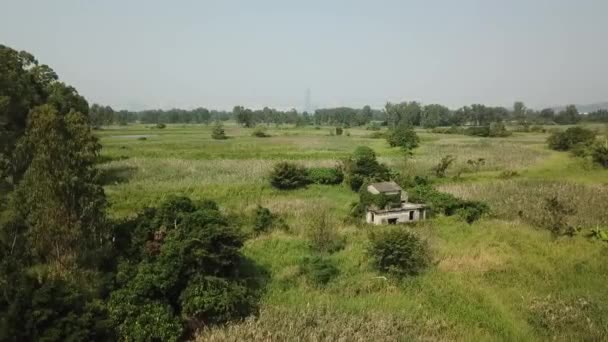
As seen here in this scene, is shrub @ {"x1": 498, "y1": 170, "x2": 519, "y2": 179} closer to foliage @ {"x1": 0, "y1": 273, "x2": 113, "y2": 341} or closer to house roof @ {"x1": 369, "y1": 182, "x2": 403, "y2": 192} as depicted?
house roof @ {"x1": 369, "y1": 182, "x2": 403, "y2": 192}

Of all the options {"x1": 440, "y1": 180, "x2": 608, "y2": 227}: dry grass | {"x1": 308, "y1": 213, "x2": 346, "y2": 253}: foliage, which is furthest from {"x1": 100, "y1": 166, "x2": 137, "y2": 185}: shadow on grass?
{"x1": 440, "y1": 180, "x2": 608, "y2": 227}: dry grass

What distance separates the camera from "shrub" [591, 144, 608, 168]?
131ft

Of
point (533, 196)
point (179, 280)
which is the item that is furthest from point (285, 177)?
point (179, 280)

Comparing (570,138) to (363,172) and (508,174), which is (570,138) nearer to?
(508,174)

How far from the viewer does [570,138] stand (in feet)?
180

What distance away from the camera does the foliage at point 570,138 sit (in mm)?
53000

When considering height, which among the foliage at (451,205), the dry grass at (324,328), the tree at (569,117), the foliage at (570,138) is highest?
the tree at (569,117)

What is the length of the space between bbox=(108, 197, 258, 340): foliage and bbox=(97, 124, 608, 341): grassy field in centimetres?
70

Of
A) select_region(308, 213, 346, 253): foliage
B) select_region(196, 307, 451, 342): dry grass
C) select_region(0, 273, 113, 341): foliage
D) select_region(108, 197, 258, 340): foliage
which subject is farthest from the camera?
select_region(308, 213, 346, 253): foliage

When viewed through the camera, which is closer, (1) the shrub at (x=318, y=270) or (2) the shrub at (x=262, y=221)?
(1) the shrub at (x=318, y=270)

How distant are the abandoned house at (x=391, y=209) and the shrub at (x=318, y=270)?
23.5 feet

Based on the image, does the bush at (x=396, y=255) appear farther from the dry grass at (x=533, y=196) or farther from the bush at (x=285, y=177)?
the bush at (x=285, y=177)

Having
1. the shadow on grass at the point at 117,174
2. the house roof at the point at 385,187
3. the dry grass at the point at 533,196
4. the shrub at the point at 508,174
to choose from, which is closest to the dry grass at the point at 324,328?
the house roof at the point at 385,187

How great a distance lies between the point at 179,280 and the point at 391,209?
1347 centimetres
